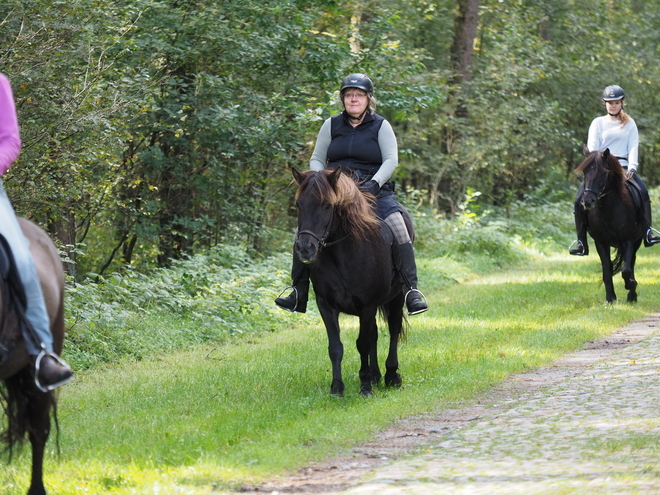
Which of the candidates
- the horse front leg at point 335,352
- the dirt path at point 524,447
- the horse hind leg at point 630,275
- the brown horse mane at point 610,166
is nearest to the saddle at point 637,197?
the brown horse mane at point 610,166

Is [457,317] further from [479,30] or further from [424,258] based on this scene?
[479,30]

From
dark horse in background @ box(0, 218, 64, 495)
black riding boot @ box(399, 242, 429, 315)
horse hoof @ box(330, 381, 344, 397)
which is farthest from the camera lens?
black riding boot @ box(399, 242, 429, 315)

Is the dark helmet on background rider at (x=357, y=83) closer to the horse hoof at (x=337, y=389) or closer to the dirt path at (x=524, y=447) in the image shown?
the horse hoof at (x=337, y=389)

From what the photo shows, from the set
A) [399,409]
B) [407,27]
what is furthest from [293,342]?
[407,27]

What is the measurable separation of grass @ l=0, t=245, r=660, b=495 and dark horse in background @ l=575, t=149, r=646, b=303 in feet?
2.06

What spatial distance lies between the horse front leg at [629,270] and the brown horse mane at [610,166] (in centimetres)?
81

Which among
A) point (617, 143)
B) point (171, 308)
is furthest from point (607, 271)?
point (171, 308)

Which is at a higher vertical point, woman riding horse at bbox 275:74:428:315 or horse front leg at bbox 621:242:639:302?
woman riding horse at bbox 275:74:428:315

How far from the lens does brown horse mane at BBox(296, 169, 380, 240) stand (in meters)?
7.54

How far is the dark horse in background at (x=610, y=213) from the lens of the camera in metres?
12.9

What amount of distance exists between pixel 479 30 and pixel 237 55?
1636 centimetres

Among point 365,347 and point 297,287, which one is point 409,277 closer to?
point 365,347

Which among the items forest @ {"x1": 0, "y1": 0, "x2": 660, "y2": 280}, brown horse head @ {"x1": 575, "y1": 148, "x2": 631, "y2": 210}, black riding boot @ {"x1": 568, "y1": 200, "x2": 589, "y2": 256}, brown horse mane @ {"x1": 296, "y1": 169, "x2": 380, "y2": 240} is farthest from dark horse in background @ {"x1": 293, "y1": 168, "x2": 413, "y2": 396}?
black riding boot @ {"x1": 568, "y1": 200, "x2": 589, "y2": 256}

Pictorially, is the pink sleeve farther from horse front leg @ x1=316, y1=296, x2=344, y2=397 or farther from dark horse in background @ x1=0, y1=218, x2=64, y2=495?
horse front leg @ x1=316, y1=296, x2=344, y2=397
